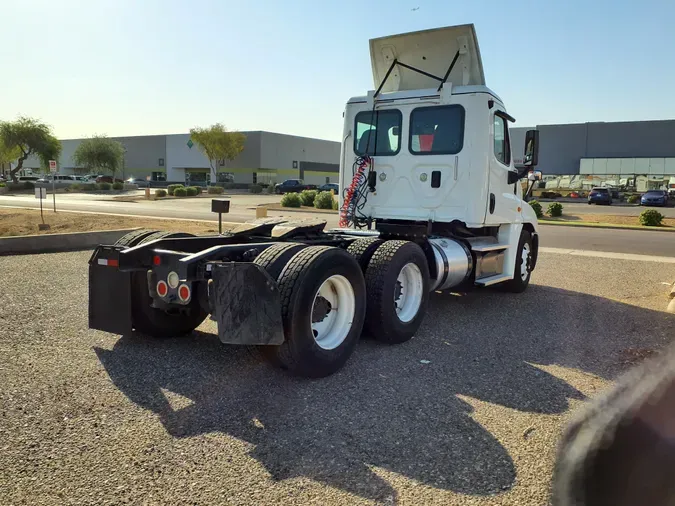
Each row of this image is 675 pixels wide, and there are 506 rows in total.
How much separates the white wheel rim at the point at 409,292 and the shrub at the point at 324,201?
89.2 ft

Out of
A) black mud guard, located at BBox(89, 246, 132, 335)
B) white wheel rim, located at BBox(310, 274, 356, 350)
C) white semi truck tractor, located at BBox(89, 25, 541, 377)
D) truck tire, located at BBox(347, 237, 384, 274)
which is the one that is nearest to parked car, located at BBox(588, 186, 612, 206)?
white semi truck tractor, located at BBox(89, 25, 541, 377)

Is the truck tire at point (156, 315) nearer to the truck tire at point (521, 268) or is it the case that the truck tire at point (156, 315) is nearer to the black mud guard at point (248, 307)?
the black mud guard at point (248, 307)

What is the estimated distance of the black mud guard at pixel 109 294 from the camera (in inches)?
196

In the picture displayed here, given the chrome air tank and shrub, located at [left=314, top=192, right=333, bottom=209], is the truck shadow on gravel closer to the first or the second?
the chrome air tank

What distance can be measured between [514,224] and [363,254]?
365 cm

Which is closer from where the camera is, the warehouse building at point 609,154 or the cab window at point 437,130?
the cab window at point 437,130

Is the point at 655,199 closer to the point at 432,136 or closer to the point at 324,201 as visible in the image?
the point at 324,201

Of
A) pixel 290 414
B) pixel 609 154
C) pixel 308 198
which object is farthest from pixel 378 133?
pixel 609 154

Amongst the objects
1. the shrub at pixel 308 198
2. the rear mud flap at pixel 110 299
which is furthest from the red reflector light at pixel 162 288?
the shrub at pixel 308 198

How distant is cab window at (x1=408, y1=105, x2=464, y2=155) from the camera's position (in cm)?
741

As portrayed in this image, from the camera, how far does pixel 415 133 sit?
7.68 m

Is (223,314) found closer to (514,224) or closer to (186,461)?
(186,461)

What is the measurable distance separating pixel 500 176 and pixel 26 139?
71979 millimetres

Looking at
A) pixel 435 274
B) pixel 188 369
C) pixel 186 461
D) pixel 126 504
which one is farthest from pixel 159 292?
pixel 435 274
